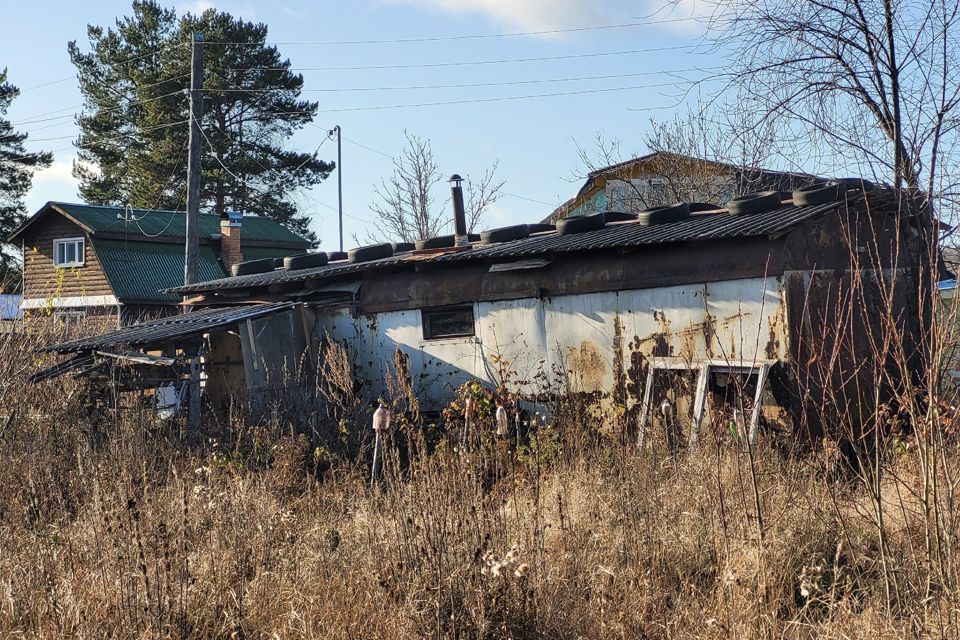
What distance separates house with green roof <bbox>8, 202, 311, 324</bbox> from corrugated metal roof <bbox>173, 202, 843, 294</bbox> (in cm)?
1520

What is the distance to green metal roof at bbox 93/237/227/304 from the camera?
97.9 ft

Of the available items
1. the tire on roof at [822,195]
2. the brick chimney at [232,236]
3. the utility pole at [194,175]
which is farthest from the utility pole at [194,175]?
the tire on roof at [822,195]

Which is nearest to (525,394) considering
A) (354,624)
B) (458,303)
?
(458,303)

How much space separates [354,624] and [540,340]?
742 centimetres

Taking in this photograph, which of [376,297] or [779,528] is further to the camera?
[376,297]

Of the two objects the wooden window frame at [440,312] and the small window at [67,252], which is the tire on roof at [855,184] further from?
the small window at [67,252]

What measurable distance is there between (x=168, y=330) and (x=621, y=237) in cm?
643

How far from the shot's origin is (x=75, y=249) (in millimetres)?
31719

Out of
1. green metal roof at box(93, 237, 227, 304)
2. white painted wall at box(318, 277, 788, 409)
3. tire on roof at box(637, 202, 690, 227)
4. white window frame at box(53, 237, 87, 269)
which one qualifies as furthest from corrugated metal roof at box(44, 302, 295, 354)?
white window frame at box(53, 237, 87, 269)

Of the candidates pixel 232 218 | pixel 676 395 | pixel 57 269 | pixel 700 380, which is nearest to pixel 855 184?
pixel 700 380

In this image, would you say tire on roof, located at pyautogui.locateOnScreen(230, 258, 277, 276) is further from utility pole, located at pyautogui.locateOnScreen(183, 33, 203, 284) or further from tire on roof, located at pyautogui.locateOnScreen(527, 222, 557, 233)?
tire on roof, located at pyautogui.locateOnScreen(527, 222, 557, 233)

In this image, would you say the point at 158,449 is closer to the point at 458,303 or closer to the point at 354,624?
the point at 458,303

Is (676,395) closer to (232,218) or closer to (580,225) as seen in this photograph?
(580,225)

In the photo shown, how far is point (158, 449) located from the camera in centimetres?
1045
